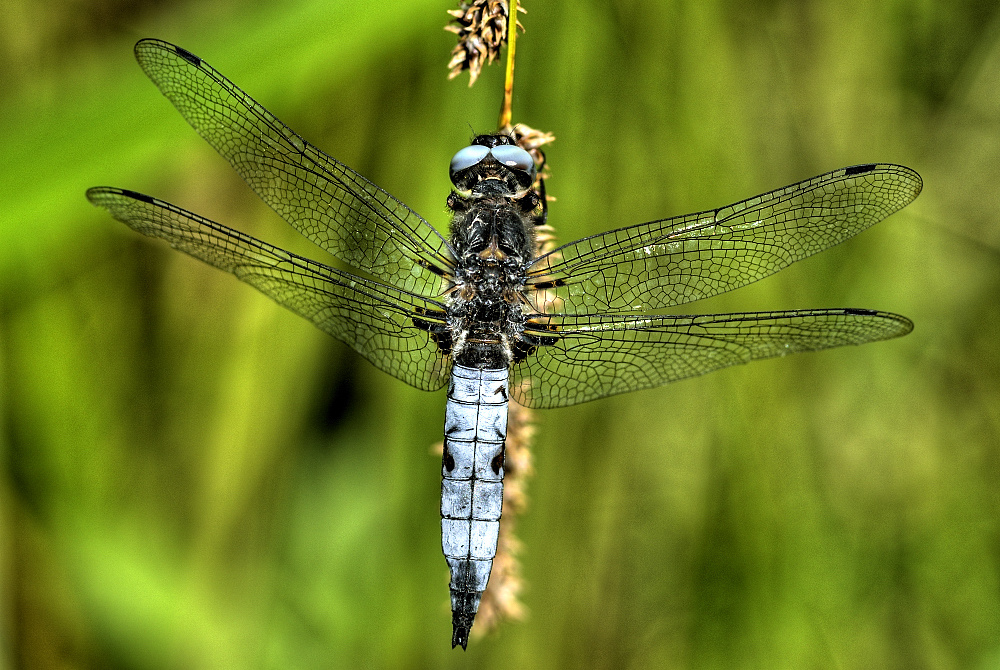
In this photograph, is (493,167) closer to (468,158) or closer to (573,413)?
(468,158)

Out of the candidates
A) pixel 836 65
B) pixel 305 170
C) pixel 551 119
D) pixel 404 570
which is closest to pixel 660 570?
pixel 404 570

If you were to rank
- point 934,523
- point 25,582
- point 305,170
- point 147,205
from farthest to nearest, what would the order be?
1. point 934,523
2. point 25,582
3. point 305,170
4. point 147,205

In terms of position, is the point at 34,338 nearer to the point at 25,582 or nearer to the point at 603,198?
the point at 25,582

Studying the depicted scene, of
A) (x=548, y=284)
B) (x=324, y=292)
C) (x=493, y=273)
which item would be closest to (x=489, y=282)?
(x=493, y=273)

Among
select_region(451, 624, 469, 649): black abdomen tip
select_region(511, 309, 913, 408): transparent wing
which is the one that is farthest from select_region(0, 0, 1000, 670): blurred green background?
select_region(451, 624, 469, 649): black abdomen tip

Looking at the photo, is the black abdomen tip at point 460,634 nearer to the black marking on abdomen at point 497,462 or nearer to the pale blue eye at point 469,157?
the black marking on abdomen at point 497,462

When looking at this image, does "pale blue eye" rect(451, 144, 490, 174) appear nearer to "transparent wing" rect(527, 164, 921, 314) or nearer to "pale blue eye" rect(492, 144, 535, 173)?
"pale blue eye" rect(492, 144, 535, 173)

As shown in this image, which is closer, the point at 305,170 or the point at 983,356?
the point at 305,170
